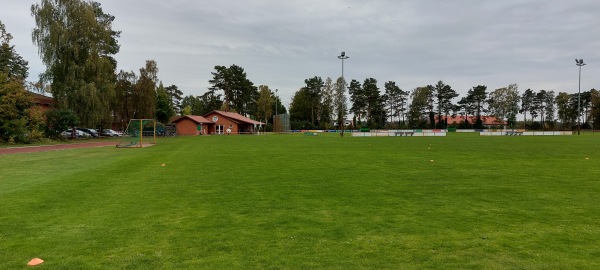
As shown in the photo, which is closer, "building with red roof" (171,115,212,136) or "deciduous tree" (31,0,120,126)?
"deciduous tree" (31,0,120,126)

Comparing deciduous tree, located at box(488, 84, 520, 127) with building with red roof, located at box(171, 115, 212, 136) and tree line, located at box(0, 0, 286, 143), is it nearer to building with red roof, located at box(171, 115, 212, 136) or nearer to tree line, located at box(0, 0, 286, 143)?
building with red roof, located at box(171, 115, 212, 136)

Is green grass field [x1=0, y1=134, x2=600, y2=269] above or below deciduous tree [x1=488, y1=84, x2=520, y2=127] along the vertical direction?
below

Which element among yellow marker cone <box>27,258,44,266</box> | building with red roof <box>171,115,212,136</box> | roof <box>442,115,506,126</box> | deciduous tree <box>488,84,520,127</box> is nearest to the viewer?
yellow marker cone <box>27,258,44,266</box>

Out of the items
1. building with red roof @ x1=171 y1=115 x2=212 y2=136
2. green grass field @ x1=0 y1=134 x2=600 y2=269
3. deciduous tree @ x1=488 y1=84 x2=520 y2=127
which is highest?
deciduous tree @ x1=488 y1=84 x2=520 y2=127

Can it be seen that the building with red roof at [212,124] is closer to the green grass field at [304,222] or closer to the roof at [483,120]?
the green grass field at [304,222]

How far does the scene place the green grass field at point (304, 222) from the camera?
181 inches

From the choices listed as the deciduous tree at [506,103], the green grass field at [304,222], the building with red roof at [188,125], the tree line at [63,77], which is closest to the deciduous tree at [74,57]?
the tree line at [63,77]

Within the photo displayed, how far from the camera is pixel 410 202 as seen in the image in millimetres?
7762

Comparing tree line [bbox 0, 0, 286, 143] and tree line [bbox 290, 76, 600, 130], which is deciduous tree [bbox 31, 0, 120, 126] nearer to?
tree line [bbox 0, 0, 286, 143]

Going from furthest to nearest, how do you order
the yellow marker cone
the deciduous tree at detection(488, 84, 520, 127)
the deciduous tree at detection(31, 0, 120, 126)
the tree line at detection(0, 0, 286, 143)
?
the deciduous tree at detection(488, 84, 520, 127) < the deciduous tree at detection(31, 0, 120, 126) < the tree line at detection(0, 0, 286, 143) < the yellow marker cone

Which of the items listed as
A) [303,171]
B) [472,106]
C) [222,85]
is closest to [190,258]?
[303,171]

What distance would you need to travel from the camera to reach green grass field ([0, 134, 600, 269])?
4.59 meters

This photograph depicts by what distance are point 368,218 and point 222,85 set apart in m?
99.8

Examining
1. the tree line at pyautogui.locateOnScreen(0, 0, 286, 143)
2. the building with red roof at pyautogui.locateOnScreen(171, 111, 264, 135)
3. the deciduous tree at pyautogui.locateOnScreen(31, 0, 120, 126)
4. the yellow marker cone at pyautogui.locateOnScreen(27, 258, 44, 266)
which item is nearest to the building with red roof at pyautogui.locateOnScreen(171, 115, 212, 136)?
the building with red roof at pyautogui.locateOnScreen(171, 111, 264, 135)
